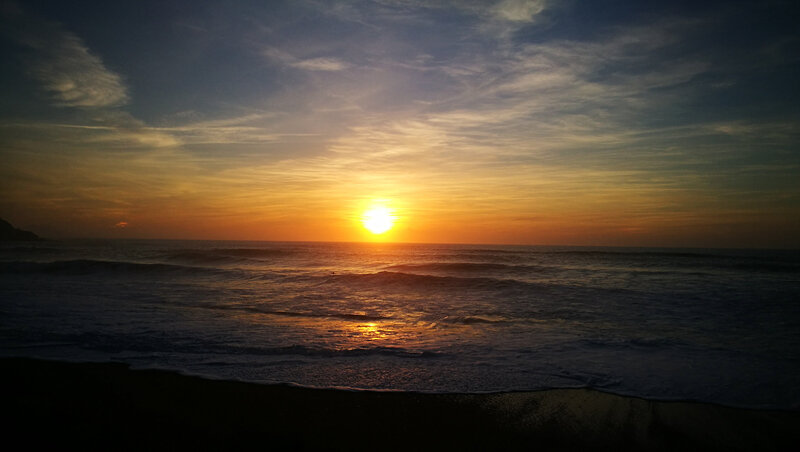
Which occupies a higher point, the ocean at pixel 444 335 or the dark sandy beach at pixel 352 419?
the dark sandy beach at pixel 352 419

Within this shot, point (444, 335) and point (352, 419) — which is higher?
point (352, 419)

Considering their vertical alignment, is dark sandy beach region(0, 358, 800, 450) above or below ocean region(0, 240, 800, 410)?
above

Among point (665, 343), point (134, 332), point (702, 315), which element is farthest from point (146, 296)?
point (702, 315)

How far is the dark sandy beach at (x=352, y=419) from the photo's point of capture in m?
Result: 3.77

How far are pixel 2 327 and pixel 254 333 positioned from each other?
5.67m

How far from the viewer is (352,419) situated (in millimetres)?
4207

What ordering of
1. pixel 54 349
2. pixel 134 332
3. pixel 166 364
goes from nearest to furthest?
pixel 166 364, pixel 54 349, pixel 134 332

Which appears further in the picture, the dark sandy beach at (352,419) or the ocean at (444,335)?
the ocean at (444,335)

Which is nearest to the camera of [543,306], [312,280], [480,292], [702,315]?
[702,315]

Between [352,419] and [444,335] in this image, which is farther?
[444,335]

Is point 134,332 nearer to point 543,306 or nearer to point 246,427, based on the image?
point 246,427

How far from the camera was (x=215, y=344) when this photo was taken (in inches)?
293

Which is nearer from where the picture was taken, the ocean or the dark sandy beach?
the dark sandy beach

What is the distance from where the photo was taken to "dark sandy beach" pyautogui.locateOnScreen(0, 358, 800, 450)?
3770 millimetres
